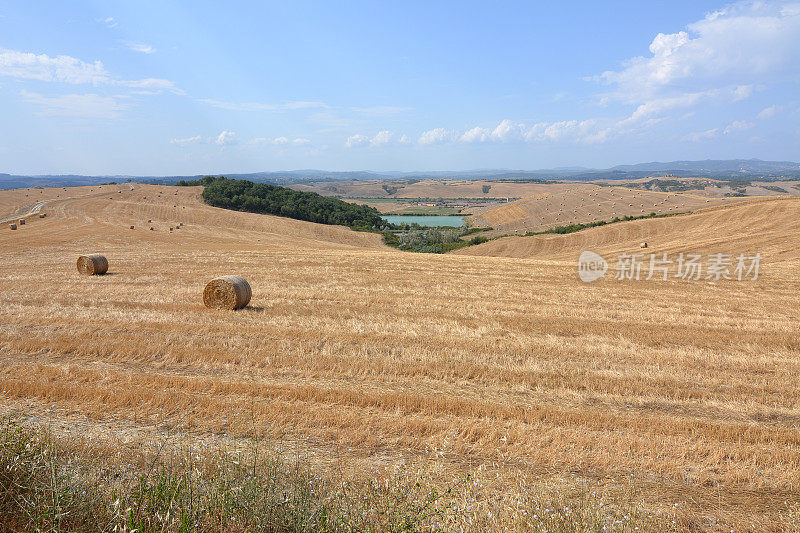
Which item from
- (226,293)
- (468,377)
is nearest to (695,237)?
(468,377)

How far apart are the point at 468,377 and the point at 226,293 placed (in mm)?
9301

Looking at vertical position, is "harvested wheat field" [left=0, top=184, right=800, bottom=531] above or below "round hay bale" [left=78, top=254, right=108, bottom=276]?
below

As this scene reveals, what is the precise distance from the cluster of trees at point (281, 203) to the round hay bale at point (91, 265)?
66.8 m

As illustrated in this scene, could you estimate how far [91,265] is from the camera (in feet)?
68.4

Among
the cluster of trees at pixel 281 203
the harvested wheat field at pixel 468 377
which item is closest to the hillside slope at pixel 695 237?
the harvested wheat field at pixel 468 377

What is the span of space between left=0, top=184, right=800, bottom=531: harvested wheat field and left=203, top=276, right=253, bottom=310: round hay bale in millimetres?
429

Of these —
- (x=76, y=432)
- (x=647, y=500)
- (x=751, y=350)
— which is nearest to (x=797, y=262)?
(x=751, y=350)

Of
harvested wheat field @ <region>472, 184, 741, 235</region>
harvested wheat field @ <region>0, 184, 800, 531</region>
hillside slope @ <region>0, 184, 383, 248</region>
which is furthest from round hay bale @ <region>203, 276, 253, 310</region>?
harvested wheat field @ <region>472, 184, 741, 235</region>

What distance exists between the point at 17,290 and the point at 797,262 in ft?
123

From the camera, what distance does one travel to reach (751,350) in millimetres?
11258

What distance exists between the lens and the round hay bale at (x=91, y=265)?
68.5ft

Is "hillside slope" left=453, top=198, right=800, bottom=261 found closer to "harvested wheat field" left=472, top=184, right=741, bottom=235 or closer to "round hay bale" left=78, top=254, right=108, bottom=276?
"harvested wheat field" left=472, top=184, right=741, bottom=235

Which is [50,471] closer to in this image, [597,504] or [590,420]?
[597,504]

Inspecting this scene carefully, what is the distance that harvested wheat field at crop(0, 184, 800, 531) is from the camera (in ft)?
18.7
